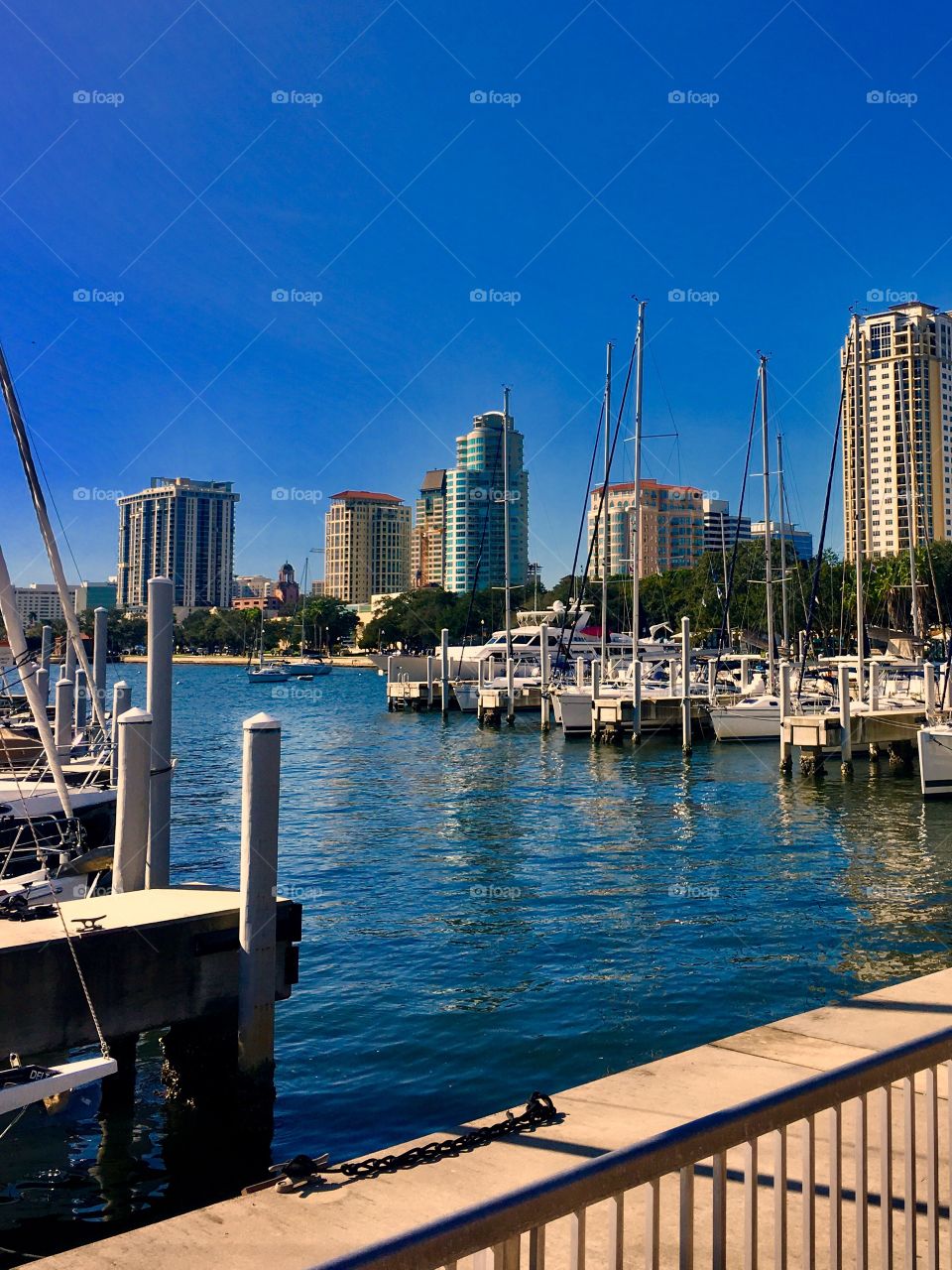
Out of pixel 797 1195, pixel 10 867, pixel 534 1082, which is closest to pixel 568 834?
pixel 10 867

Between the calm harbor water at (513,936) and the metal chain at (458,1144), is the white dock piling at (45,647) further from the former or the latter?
the metal chain at (458,1144)

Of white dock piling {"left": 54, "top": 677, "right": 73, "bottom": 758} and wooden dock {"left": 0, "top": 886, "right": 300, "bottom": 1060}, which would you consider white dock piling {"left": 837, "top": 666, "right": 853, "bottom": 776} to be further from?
wooden dock {"left": 0, "top": 886, "right": 300, "bottom": 1060}

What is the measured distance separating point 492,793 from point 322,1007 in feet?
69.4

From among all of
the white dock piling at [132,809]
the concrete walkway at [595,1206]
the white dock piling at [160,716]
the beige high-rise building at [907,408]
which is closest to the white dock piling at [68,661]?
the white dock piling at [160,716]

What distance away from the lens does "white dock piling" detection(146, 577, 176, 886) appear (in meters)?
11.2

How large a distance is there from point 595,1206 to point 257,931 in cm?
454

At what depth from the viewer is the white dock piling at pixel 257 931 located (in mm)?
8961

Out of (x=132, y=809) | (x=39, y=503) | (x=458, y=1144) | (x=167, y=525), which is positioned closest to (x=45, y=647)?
(x=39, y=503)

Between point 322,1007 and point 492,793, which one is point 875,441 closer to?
point 492,793

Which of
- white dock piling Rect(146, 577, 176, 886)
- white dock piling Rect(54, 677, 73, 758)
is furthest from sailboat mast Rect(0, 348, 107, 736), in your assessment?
white dock piling Rect(54, 677, 73, 758)

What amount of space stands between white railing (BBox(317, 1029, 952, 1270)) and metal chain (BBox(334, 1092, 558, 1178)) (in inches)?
39.6

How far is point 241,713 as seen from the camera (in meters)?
79.1

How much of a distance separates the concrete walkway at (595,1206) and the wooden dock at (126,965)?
292cm

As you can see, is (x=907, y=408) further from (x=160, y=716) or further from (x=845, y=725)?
(x=160, y=716)
